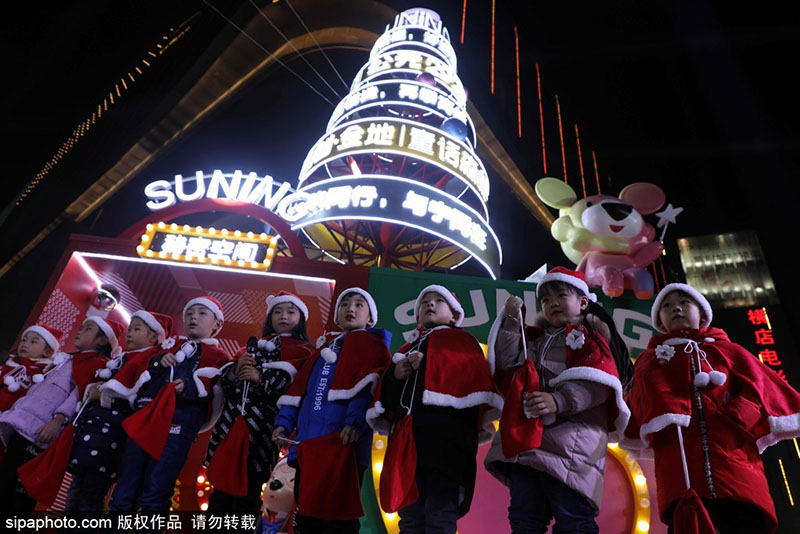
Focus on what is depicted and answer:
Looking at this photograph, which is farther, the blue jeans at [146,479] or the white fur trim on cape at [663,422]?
the blue jeans at [146,479]

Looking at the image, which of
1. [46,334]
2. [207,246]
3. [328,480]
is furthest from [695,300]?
[46,334]

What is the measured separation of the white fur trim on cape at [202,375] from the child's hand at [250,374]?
10.0 inches

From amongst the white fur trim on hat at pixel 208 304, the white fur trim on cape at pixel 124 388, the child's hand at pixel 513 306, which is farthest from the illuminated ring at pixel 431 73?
the child's hand at pixel 513 306

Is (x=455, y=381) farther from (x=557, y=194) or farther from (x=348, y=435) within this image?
(x=557, y=194)

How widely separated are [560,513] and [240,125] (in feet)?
45.2

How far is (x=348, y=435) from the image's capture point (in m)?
3.06

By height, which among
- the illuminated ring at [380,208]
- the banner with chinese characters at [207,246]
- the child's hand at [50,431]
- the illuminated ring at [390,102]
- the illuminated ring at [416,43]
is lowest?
the child's hand at [50,431]

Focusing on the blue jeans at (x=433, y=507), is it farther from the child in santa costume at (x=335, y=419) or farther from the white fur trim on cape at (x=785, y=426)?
the white fur trim on cape at (x=785, y=426)

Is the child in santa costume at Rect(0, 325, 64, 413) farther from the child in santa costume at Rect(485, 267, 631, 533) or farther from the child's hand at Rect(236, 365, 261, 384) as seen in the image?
the child in santa costume at Rect(485, 267, 631, 533)

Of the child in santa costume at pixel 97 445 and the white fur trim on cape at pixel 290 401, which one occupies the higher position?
the white fur trim on cape at pixel 290 401

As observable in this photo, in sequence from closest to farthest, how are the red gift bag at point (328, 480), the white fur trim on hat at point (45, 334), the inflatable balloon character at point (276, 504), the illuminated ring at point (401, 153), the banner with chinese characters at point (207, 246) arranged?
the red gift bag at point (328, 480) < the inflatable balloon character at point (276, 504) < the white fur trim on hat at point (45, 334) < the banner with chinese characters at point (207, 246) < the illuminated ring at point (401, 153)

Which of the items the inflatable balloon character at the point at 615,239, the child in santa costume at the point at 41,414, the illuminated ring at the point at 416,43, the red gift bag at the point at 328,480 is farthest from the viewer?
the illuminated ring at the point at 416,43

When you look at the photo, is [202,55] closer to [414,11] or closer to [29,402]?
[414,11]

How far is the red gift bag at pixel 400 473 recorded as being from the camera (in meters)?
2.62
